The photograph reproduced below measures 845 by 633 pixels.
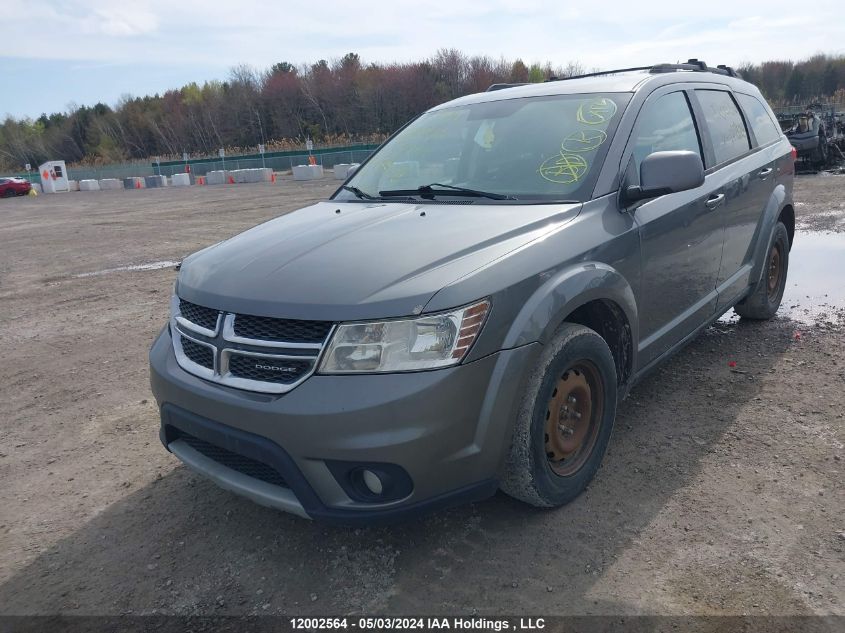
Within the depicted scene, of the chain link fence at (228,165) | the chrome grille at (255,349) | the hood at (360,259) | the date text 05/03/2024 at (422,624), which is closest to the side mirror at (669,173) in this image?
the hood at (360,259)

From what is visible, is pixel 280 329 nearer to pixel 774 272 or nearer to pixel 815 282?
pixel 774 272

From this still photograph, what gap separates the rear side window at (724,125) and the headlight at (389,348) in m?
2.76

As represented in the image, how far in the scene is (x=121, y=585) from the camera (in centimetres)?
266

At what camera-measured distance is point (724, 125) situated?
4.39 meters

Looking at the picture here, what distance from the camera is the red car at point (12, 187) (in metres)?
41.5

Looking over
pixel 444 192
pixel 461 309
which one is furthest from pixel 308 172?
pixel 461 309

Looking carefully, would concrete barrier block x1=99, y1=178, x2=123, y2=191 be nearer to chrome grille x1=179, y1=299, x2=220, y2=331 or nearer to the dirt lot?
the dirt lot

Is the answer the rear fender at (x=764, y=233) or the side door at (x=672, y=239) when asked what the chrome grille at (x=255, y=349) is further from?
the rear fender at (x=764, y=233)

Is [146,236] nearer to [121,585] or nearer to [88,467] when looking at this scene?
[88,467]

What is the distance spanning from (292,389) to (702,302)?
269 cm

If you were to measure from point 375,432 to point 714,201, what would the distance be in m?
2.75

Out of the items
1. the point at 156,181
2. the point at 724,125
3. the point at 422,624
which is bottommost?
the point at 422,624

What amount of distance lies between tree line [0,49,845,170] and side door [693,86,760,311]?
75.8 m

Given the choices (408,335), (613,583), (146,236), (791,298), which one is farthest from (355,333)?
(146,236)
